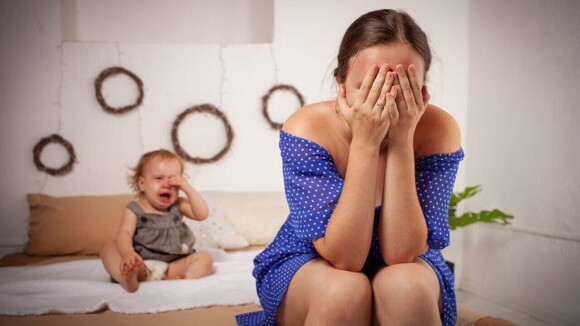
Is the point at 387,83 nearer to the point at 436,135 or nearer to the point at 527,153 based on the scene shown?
the point at 436,135

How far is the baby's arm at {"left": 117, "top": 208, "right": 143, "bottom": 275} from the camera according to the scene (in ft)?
5.55

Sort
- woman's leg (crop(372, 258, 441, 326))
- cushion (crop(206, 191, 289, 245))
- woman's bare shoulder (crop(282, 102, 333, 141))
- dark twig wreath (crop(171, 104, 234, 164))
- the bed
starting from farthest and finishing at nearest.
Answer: dark twig wreath (crop(171, 104, 234, 164)) → cushion (crop(206, 191, 289, 245)) → the bed → woman's bare shoulder (crop(282, 102, 333, 141)) → woman's leg (crop(372, 258, 441, 326))

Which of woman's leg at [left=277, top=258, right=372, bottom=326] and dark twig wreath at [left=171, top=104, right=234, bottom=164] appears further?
dark twig wreath at [left=171, top=104, right=234, bottom=164]

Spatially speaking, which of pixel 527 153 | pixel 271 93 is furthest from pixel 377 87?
pixel 271 93

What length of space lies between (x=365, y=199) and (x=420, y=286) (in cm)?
20

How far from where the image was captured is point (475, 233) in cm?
293

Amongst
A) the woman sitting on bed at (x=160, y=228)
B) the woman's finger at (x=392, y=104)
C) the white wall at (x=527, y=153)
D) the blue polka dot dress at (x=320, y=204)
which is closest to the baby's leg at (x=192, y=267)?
the woman sitting on bed at (x=160, y=228)

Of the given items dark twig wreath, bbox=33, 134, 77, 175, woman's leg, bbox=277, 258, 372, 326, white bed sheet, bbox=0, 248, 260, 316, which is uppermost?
dark twig wreath, bbox=33, 134, 77, 175

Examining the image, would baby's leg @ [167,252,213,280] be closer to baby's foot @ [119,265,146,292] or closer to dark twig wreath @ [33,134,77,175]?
baby's foot @ [119,265,146,292]

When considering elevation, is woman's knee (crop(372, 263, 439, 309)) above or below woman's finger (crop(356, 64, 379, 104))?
below

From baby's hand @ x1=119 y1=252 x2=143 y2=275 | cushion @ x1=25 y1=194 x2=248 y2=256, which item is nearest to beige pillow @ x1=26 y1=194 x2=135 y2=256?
cushion @ x1=25 y1=194 x2=248 y2=256

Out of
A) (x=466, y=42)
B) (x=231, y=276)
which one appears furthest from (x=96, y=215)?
(x=466, y=42)

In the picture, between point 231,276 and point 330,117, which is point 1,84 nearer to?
point 231,276

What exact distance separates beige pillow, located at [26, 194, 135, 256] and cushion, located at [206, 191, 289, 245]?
517 millimetres
